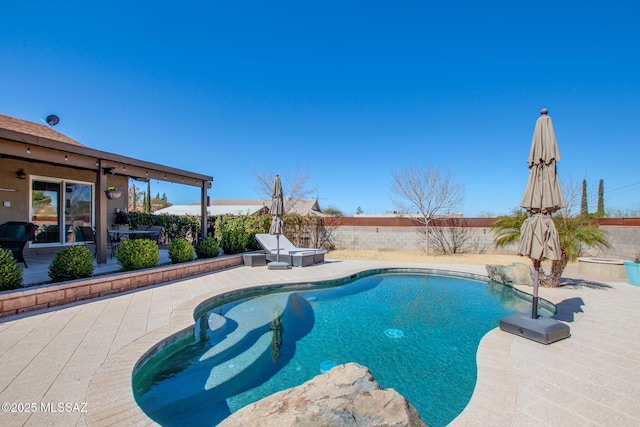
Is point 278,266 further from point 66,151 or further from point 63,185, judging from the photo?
point 63,185

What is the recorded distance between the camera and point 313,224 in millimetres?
17859

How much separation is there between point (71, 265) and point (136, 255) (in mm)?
1410

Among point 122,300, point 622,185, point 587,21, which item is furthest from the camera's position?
point 622,185

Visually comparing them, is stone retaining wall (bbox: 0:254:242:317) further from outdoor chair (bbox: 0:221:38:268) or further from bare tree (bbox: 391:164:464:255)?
bare tree (bbox: 391:164:464:255)

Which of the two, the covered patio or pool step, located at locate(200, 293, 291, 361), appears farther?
the covered patio

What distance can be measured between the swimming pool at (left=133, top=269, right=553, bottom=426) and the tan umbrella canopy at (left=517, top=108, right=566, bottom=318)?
6.14ft

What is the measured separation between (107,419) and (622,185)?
33.1 m

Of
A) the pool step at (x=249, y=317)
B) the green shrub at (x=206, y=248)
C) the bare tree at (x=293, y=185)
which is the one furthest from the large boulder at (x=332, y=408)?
the bare tree at (x=293, y=185)

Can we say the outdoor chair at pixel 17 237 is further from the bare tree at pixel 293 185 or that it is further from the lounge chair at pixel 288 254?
the bare tree at pixel 293 185

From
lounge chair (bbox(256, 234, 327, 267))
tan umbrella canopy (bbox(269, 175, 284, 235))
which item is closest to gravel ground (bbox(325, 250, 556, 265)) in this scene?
lounge chair (bbox(256, 234, 327, 267))

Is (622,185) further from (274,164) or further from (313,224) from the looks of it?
(274,164)

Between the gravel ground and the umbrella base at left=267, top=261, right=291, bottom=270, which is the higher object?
the umbrella base at left=267, top=261, right=291, bottom=270

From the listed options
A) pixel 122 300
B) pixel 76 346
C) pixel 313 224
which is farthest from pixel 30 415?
pixel 313 224

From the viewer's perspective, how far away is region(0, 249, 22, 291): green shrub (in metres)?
5.31
